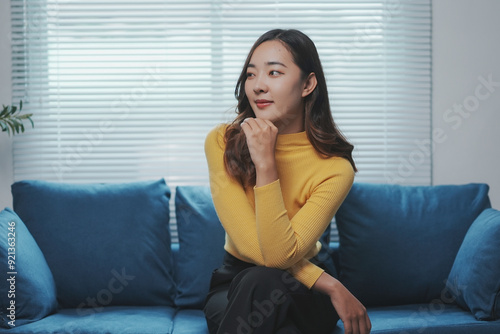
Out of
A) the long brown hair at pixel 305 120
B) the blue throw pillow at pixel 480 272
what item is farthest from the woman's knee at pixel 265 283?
the blue throw pillow at pixel 480 272

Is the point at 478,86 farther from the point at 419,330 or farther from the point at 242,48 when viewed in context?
the point at 419,330

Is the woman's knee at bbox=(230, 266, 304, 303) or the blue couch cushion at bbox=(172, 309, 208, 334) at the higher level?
the woman's knee at bbox=(230, 266, 304, 303)

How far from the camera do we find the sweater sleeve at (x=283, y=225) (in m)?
1.61

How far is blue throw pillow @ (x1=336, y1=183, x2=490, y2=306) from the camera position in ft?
7.63

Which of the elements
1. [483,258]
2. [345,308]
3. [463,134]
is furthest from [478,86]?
[345,308]

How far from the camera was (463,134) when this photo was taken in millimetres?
2857

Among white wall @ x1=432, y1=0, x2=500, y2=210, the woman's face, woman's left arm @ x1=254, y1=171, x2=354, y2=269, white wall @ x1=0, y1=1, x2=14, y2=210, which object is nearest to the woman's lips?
the woman's face

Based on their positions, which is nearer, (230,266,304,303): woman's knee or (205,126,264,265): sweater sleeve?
(230,266,304,303): woman's knee

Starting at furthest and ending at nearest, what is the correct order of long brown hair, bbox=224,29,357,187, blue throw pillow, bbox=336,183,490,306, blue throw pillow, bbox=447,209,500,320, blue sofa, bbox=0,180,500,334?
blue throw pillow, bbox=336,183,490,306 < blue sofa, bbox=0,180,500,334 < blue throw pillow, bbox=447,209,500,320 < long brown hair, bbox=224,29,357,187

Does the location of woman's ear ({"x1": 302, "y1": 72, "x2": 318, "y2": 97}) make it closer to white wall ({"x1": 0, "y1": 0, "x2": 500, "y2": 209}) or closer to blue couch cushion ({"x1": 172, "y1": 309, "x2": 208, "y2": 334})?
blue couch cushion ({"x1": 172, "y1": 309, "x2": 208, "y2": 334})

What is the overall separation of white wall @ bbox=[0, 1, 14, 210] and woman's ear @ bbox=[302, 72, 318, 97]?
1.64 m

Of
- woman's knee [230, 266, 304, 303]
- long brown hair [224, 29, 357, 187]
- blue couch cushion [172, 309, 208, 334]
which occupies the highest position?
long brown hair [224, 29, 357, 187]

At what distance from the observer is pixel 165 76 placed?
9.10 feet

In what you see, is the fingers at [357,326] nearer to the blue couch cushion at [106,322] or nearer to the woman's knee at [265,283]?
the woman's knee at [265,283]
